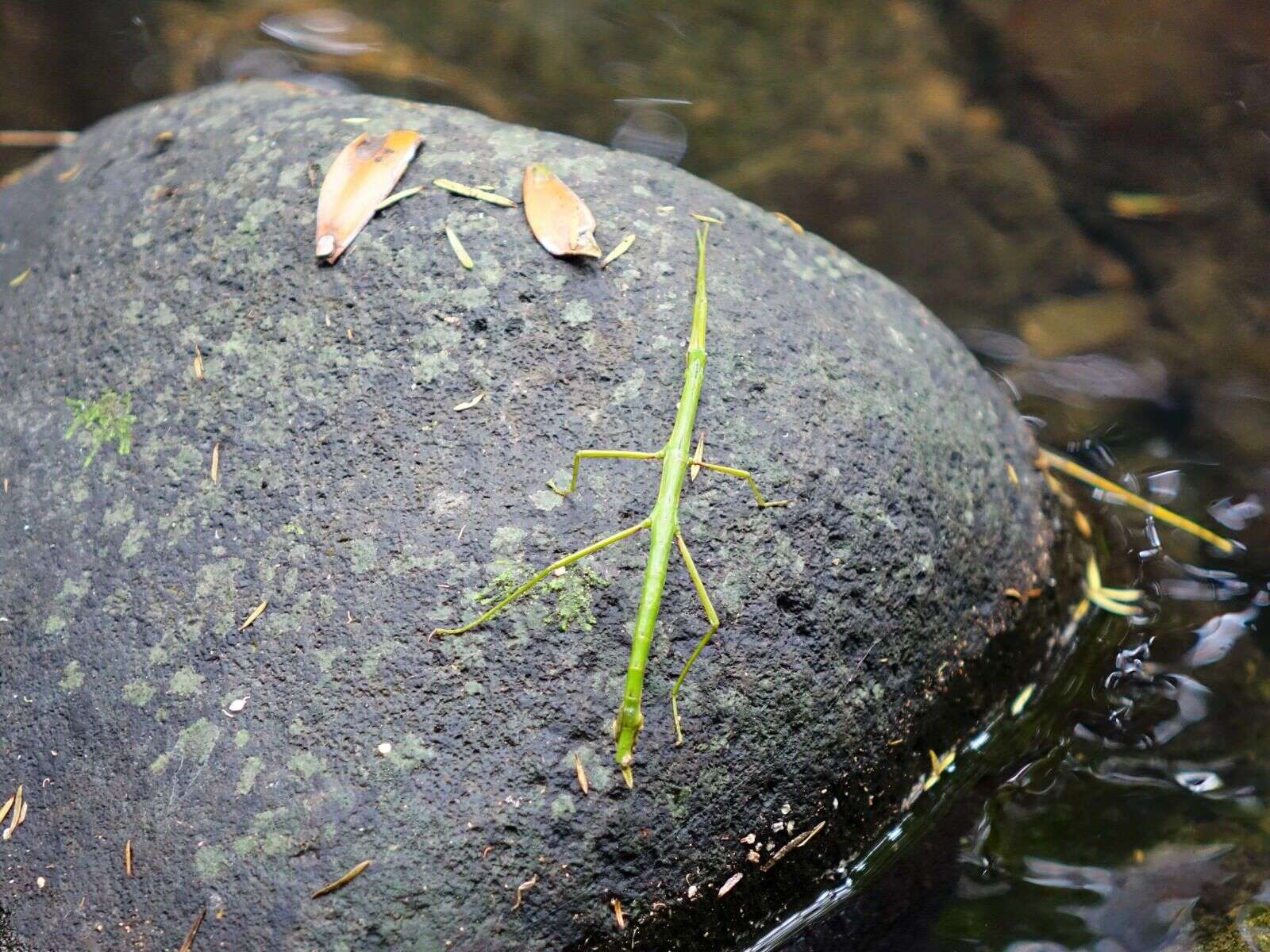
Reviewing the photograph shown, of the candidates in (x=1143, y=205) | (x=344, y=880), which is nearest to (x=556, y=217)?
(x=344, y=880)

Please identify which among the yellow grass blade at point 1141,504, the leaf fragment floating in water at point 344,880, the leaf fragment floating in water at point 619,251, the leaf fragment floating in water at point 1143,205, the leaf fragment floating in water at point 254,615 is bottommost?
the yellow grass blade at point 1141,504

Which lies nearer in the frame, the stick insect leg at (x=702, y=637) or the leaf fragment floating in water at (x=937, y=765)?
the stick insect leg at (x=702, y=637)

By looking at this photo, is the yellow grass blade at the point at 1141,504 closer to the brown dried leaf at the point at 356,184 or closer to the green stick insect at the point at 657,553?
the green stick insect at the point at 657,553

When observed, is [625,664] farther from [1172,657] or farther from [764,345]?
Result: [1172,657]

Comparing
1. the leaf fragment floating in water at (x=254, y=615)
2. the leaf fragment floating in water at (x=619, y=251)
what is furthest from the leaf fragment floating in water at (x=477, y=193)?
the leaf fragment floating in water at (x=254, y=615)

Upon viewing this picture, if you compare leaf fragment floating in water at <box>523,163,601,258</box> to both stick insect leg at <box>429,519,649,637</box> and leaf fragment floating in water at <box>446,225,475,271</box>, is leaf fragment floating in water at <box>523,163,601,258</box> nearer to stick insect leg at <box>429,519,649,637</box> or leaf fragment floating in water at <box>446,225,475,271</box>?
leaf fragment floating in water at <box>446,225,475,271</box>

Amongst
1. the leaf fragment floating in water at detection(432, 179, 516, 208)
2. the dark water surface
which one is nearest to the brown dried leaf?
the leaf fragment floating in water at detection(432, 179, 516, 208)

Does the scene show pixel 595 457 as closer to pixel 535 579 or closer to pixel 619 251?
pixel 535 579

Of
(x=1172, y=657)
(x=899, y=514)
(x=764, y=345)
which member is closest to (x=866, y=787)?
(x=899, y=514)
